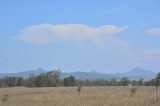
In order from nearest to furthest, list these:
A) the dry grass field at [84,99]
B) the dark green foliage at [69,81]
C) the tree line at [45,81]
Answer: the dry grass field at [84,99] < the tree line at [45,81] < the dark green foliage at [69,81]

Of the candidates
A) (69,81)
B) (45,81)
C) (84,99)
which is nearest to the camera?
(84,99)

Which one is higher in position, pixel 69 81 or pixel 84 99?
pixel 69 81

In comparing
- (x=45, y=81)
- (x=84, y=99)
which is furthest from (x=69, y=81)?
(x=84, y=99)

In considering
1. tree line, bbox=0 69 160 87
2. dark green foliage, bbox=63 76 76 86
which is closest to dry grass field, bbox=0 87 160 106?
tree line, bbox=0 69 160 87

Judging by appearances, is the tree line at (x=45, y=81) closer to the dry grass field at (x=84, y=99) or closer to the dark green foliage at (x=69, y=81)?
the dark green foliage at (x=69, y=81)

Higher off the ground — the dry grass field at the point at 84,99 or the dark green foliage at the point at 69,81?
the dark green foliage at the point at 69,81

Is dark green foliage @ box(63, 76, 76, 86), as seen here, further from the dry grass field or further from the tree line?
the dry grass field

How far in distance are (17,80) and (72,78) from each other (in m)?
15.3

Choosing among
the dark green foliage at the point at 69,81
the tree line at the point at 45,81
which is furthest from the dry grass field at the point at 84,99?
the dark green foliage at the point at 69,81

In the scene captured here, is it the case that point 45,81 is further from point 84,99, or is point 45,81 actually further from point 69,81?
point 84,99

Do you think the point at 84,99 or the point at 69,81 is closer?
the point at 84,99

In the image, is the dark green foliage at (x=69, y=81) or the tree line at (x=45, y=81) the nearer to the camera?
the tree line at (x=45, y=81)

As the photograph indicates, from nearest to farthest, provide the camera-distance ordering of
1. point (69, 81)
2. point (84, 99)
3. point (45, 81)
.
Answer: point (84, 99)
point (45, 81)
point (69, 81)

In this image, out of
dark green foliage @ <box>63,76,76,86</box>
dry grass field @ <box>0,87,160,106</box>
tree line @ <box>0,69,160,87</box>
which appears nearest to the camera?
dry grass field @ <box>0,87,160,106</box>
